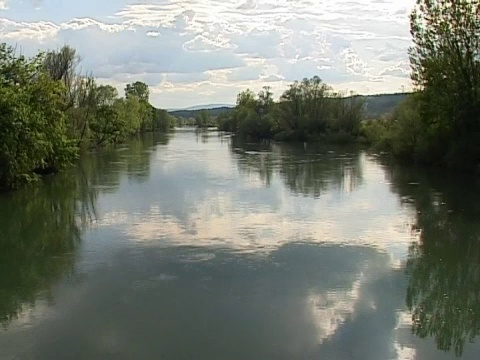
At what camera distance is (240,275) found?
35.0 ft

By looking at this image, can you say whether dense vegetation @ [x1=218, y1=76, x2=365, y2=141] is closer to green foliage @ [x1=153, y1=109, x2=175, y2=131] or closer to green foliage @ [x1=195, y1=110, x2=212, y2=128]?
green foliage @ [x1=153, y1=109, x2=175, y2=131]

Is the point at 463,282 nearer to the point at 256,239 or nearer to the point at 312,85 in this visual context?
the point at 256,239

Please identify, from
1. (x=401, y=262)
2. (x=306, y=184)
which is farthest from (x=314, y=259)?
(x=306, y=184)

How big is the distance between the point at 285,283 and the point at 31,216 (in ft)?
31.5

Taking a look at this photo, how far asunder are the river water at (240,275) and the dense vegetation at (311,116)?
35.4 meters

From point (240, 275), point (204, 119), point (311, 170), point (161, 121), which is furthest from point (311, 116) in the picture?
point (204, 119)

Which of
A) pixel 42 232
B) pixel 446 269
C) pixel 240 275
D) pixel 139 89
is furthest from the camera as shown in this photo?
pixel 139 89

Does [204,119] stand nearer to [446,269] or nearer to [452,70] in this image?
[452,70]

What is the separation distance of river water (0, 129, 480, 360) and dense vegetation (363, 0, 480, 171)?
552 centimetres

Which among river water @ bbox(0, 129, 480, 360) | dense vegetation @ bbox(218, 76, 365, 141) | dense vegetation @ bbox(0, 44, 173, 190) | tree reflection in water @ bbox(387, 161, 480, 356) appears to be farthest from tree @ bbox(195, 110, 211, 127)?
tree reflection in water @ bbox(387, 161, 480, 356)

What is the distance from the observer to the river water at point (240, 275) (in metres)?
7.73

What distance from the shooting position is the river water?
304 inches

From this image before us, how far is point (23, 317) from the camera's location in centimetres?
859

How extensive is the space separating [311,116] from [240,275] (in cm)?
5156
